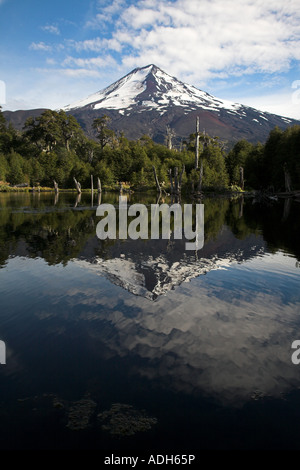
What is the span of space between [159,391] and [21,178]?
273 ft

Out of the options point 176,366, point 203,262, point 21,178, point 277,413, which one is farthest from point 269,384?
point 21,178

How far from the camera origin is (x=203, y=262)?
1241 centimetres

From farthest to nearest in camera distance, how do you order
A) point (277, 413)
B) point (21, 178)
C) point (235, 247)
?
point (21, 178), point (235, 247), point (277, 413)

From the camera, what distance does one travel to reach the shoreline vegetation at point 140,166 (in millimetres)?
66938

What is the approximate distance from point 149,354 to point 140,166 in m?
78.3

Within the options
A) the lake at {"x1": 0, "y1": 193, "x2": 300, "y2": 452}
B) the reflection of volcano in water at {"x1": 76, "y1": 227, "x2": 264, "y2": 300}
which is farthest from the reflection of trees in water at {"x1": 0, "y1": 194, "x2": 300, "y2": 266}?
the lake at {"x1": 0, "y1": 193, "x2": 300, "y2": 452}

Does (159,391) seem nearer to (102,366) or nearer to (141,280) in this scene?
(102,366)

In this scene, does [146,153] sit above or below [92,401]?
above

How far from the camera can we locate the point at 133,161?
271 feet

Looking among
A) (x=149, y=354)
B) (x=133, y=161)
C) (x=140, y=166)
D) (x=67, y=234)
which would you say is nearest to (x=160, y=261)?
(x=149, y=354)

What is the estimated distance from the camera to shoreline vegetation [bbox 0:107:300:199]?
6694 centimetres

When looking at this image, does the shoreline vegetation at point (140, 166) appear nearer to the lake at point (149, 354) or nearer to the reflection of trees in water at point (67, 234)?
the reflection of trees in water at point (67, 234)

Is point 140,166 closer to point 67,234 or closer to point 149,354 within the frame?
point 67,234

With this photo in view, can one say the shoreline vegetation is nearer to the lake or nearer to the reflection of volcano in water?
the reflection of volcano in water
